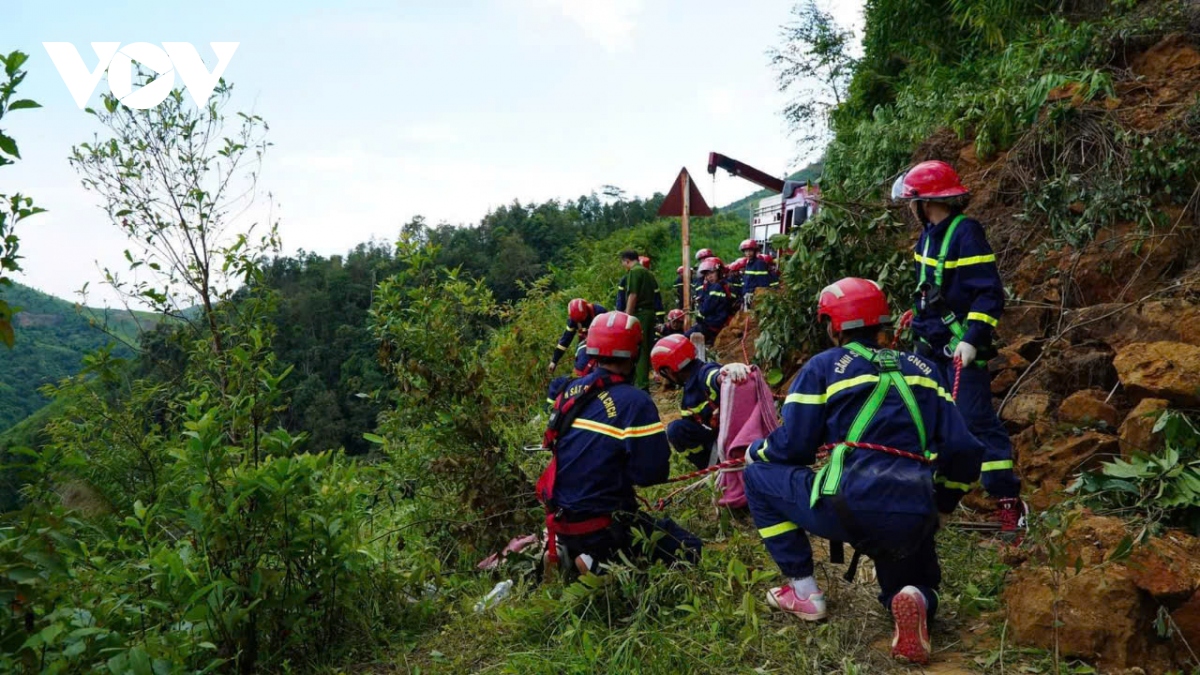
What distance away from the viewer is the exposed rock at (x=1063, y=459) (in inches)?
186

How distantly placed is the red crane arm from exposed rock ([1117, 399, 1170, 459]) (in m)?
14.8

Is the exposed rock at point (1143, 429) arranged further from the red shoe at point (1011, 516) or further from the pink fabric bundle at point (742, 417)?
the pink fabric bundle at point (742, 417)

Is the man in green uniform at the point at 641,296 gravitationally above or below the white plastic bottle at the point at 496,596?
above

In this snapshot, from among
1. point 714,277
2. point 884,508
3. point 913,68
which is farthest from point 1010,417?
point 913,68

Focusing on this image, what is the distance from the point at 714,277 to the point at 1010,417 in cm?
726

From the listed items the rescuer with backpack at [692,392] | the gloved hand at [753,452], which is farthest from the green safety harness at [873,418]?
the rescuer with backpack at [692,392]

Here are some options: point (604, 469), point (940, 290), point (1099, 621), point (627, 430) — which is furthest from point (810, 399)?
point (940, 290)

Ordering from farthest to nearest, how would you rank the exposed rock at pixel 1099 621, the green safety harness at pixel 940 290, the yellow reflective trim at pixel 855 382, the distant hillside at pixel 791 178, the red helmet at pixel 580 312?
the distant hillside at pixel 791 178 → the red helmet at pixel 580 312 → the green safety harness at pixel 940 290 → the yellow reflective trim at pixel 855 382 → the exposed rock at pixel 1099 621

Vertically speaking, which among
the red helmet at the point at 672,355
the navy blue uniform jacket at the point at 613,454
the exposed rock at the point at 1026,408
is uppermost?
the red helmet at the point at 672,355

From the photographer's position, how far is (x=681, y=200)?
33.8ft

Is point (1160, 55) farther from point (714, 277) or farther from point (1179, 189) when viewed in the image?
point (714, 277)

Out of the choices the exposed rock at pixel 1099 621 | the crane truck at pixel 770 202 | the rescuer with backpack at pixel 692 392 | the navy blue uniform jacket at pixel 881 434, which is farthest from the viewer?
the crane truck at pixel 770 202

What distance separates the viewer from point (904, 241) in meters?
7.39

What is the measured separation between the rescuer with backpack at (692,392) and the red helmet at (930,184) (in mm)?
1513
